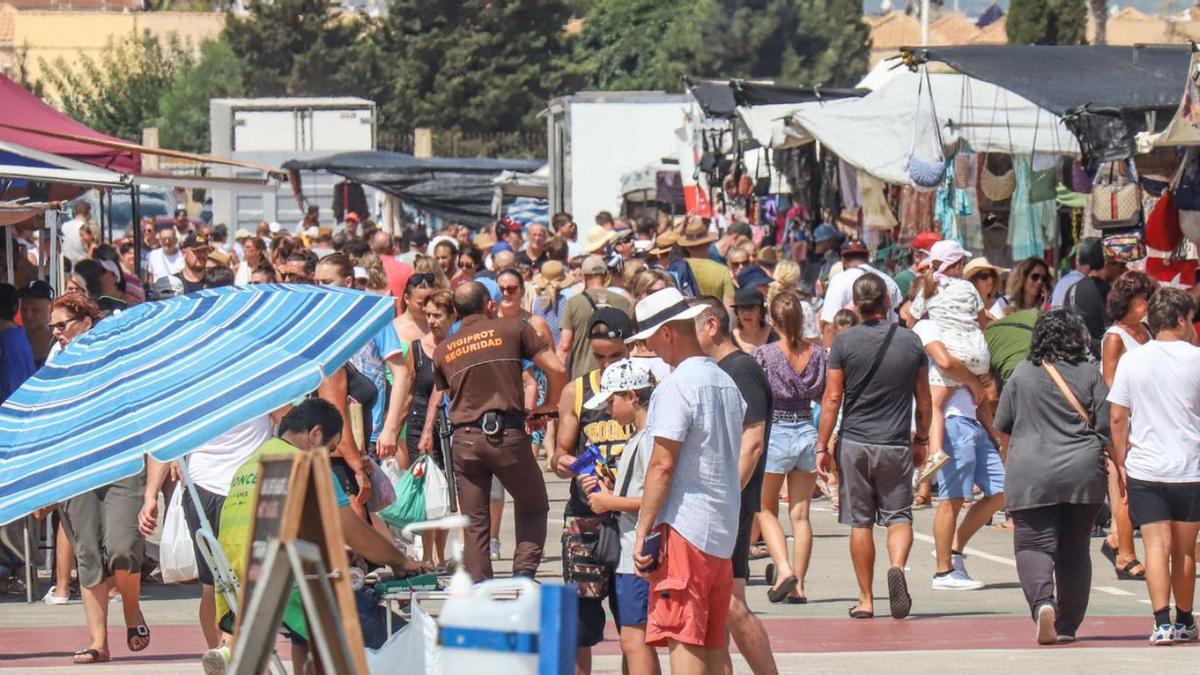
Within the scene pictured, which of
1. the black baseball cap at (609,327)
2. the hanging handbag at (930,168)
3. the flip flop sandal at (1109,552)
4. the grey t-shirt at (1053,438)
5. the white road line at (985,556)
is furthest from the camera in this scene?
the hanging handbag at (930,168)

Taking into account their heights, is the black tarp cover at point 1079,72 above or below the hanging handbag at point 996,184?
above

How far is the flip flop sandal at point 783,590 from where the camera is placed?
1112 centimetres

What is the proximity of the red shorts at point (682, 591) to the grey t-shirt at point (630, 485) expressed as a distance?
26 centimetres

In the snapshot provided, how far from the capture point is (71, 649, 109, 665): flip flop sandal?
9.80 meters

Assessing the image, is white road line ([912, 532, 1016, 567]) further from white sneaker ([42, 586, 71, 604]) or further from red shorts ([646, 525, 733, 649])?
red shorts ([646, 525, 733, 649])

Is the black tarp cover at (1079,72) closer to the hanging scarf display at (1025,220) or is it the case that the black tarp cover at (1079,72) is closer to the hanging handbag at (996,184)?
the hanging scarf display at (1025,220)

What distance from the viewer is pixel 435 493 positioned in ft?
36.6

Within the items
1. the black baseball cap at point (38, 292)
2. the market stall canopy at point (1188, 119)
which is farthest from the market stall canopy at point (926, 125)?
the black baseball cap at point (38, 292)

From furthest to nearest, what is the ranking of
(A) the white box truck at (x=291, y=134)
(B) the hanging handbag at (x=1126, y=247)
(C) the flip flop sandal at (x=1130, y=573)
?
(A) the white box truck at (x=291, y=134)
(B) the hanging handbag at (x=1126, y=247)
(C) the flip flop sandal at (x=1130, y=573)

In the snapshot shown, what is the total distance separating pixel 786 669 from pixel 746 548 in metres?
1.04

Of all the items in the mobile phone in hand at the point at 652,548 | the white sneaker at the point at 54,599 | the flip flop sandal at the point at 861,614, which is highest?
the mobile phone in hand at the point at 652,548

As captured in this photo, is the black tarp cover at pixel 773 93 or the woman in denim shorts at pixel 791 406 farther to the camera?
the black tarp cover at pixel 773 93

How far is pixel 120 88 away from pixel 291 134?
4403cm

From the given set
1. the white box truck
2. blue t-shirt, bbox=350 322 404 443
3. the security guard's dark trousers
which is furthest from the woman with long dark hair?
the white box truck
